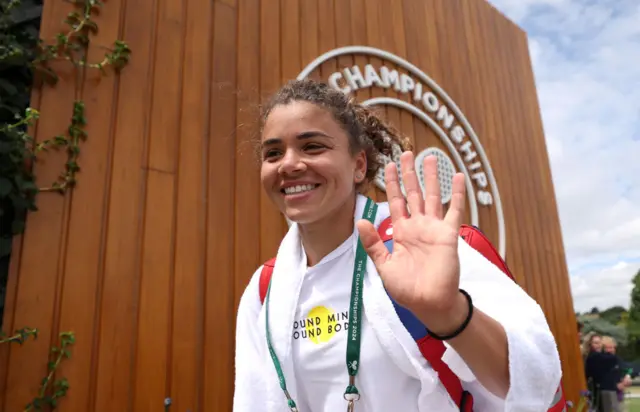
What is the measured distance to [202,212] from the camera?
2191mm

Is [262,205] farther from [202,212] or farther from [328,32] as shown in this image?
[328,32]

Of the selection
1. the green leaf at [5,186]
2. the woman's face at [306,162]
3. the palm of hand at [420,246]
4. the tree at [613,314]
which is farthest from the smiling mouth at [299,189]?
the tree at [613,314]

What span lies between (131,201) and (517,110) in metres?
3.81

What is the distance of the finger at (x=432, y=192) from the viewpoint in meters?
0.77

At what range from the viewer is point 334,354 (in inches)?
36.4

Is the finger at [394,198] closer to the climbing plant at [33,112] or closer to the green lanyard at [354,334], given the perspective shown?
the green lanyard at [354,334]

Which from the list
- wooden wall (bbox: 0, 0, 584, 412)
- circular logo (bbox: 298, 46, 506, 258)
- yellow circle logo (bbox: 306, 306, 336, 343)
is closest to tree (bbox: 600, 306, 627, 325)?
circular logo (bbox: 298, 46, 506, 258)

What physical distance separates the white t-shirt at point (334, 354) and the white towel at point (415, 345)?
3 cm

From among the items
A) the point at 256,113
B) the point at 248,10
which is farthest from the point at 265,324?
the point at 248,10

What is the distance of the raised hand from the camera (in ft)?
2.16

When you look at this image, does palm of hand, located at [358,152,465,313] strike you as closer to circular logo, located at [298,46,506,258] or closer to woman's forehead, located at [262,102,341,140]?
woman's forehead, located at [262,102,341,140]

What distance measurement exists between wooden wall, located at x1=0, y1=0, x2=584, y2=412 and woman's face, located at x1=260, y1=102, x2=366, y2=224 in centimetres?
65

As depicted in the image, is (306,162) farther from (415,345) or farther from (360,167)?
(415,345)

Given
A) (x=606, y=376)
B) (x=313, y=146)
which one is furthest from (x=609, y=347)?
(x=313, y=146)
